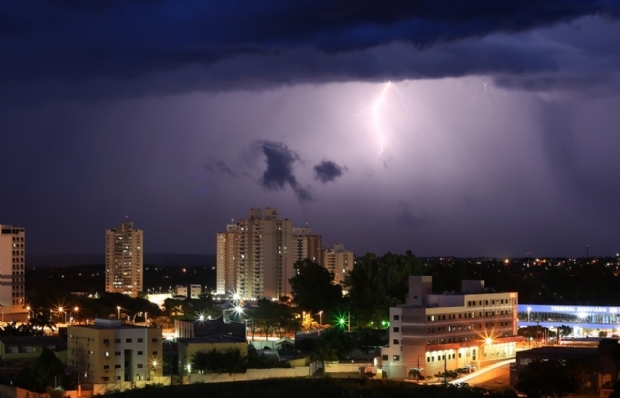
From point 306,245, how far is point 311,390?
3770 centimetres

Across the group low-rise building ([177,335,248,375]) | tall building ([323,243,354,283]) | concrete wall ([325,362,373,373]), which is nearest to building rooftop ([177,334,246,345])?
low-rise building ([177,335,248,375])

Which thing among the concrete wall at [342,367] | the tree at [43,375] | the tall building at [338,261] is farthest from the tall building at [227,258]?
the tree at [43,375]

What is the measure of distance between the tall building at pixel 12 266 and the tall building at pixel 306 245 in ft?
57.7

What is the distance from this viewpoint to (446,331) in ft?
94.3

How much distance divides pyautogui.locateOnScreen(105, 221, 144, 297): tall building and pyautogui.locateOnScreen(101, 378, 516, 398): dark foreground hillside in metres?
38.8

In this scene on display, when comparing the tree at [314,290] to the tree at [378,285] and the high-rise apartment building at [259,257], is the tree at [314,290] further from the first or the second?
the high-rise apartment building at [259,257]

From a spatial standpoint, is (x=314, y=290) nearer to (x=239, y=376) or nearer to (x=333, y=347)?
(x=333, y=347)

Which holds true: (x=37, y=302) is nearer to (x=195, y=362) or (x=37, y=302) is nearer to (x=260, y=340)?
(x=260, y=340)

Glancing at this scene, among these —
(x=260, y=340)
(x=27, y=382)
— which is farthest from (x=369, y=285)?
(x=27, y=382)

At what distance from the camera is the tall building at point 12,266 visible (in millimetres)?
45062

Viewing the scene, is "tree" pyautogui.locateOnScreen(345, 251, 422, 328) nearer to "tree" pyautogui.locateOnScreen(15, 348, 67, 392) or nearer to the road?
the road

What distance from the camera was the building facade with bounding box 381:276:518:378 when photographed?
2778cm

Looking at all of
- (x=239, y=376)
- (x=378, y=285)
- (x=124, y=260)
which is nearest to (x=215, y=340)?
(x=239, y=376)

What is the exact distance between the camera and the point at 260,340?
3541 cm
